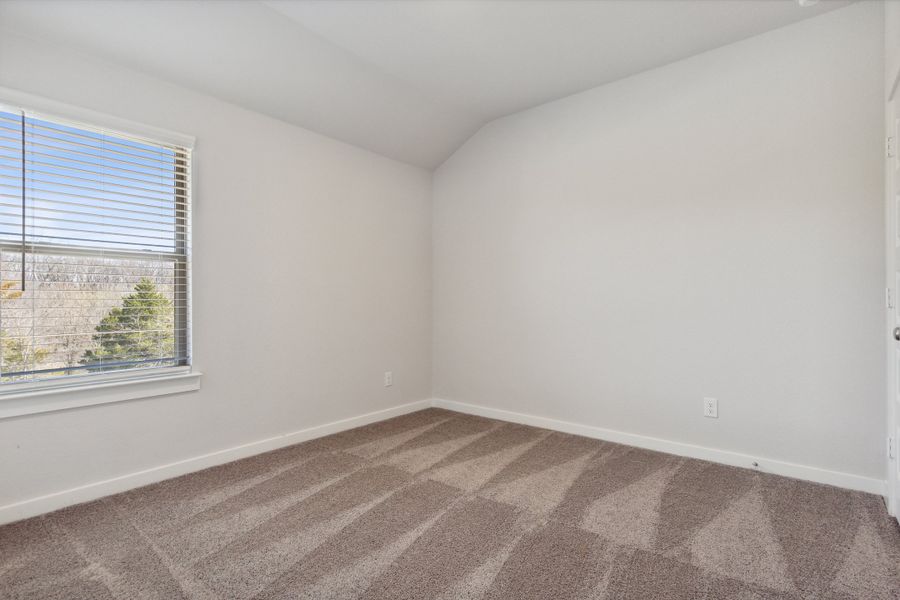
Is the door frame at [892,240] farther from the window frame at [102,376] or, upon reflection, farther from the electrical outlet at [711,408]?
the window frame at [102,376]

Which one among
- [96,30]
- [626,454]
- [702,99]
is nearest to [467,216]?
[702,99]

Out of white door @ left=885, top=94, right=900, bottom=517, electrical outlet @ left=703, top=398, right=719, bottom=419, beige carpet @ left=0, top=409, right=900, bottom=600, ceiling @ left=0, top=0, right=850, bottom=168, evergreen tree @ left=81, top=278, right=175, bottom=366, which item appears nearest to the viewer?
beige carpet @ left=0, top=409, right=900, bottom=600

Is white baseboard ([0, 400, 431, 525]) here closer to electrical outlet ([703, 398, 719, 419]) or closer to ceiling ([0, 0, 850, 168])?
ceiling ([0, 0, 850, 168])

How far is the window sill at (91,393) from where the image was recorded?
2.09m

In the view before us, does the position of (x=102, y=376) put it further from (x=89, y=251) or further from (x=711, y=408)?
(x=711, y=408)

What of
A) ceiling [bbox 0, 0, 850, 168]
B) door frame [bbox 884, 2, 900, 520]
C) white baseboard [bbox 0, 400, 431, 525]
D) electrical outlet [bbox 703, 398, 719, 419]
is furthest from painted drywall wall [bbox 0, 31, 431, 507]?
door frame [bbox 884, 2, 900, 520]

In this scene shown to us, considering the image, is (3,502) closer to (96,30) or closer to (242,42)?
(96,30)

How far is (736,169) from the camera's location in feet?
9.04

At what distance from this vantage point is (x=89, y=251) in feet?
7.65

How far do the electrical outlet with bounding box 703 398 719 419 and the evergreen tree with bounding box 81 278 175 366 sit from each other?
3.28 metres

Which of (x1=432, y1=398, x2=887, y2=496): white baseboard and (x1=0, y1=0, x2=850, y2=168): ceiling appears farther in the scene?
(x1=432, y1=398, x2=887, y2=496): white baseboard

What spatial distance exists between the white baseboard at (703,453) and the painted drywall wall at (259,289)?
1025 mm

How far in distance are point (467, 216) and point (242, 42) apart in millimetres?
2174

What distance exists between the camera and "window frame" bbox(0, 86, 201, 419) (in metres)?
2.09
